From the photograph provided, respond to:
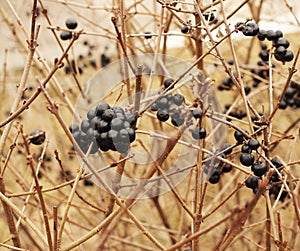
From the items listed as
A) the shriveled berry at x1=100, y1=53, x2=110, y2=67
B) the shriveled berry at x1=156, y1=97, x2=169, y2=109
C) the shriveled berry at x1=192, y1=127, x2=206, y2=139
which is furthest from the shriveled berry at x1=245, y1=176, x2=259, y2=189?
the shriveled berry at x1=100, y1=53, x2=110, y2=67

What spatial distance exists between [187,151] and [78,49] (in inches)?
201

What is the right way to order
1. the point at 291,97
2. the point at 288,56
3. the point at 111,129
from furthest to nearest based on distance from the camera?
the point at 291,97 → the point at 288,56 → the point at 111,129

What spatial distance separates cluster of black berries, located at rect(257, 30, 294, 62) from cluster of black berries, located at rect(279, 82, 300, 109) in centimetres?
97

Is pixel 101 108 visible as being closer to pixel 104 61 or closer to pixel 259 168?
pixel 259 168

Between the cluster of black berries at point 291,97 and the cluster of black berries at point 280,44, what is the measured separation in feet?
3.17

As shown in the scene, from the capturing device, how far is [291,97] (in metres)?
3.02

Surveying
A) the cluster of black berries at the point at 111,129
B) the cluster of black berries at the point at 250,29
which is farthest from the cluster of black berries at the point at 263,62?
the cluster of black berries at the point at 111,129

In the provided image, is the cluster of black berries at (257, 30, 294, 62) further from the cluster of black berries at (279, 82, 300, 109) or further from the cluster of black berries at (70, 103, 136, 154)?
the cluster of black berries at (279, 82, 300, 109)

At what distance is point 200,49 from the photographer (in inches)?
86.3

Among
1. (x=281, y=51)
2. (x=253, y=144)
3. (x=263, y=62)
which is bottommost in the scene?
(x=253, y=144)

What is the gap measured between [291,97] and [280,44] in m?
1.06

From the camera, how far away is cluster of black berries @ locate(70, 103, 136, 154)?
1509 millimetres

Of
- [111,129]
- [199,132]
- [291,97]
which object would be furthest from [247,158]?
[291,97]

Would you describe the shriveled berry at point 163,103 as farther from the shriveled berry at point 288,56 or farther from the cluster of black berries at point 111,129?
the shriveled berry at point 288,56
